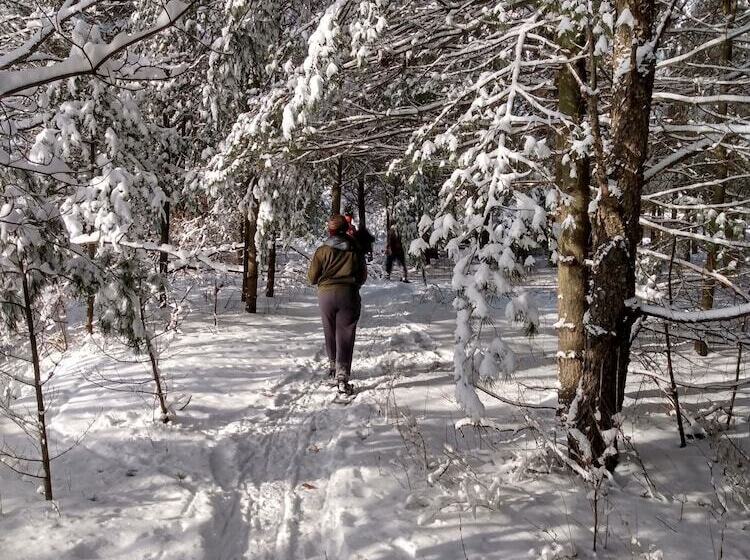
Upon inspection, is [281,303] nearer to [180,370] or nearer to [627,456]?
[180,370]

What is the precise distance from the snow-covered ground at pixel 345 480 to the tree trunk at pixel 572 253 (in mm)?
449

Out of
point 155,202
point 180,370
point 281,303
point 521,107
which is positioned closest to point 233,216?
point 281,303

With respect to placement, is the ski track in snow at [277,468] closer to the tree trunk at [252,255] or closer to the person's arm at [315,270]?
the person's arm at [315,270]

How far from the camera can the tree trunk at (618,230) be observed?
136 inches

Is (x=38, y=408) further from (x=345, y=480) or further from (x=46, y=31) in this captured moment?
(x=46, y=31)

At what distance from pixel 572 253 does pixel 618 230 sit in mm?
633

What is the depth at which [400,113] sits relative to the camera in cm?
548

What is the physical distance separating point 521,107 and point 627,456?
207 inches

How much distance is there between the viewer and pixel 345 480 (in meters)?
3.87

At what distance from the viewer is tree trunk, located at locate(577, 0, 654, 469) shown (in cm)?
345

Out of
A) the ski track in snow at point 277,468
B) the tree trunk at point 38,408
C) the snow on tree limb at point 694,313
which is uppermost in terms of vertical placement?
the snow on tree limb at point 694,313

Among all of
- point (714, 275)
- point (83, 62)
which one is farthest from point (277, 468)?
point (714, 275)

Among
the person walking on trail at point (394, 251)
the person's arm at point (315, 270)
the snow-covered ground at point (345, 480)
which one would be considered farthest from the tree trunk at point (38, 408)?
the person walking on trail at point (394, 251)

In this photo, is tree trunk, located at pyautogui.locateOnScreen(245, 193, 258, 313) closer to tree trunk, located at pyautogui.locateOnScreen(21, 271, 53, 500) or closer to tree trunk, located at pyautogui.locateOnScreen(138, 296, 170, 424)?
tree trunk, located at pyautogui.locateOnScreen(138, 296, 170, 424)
